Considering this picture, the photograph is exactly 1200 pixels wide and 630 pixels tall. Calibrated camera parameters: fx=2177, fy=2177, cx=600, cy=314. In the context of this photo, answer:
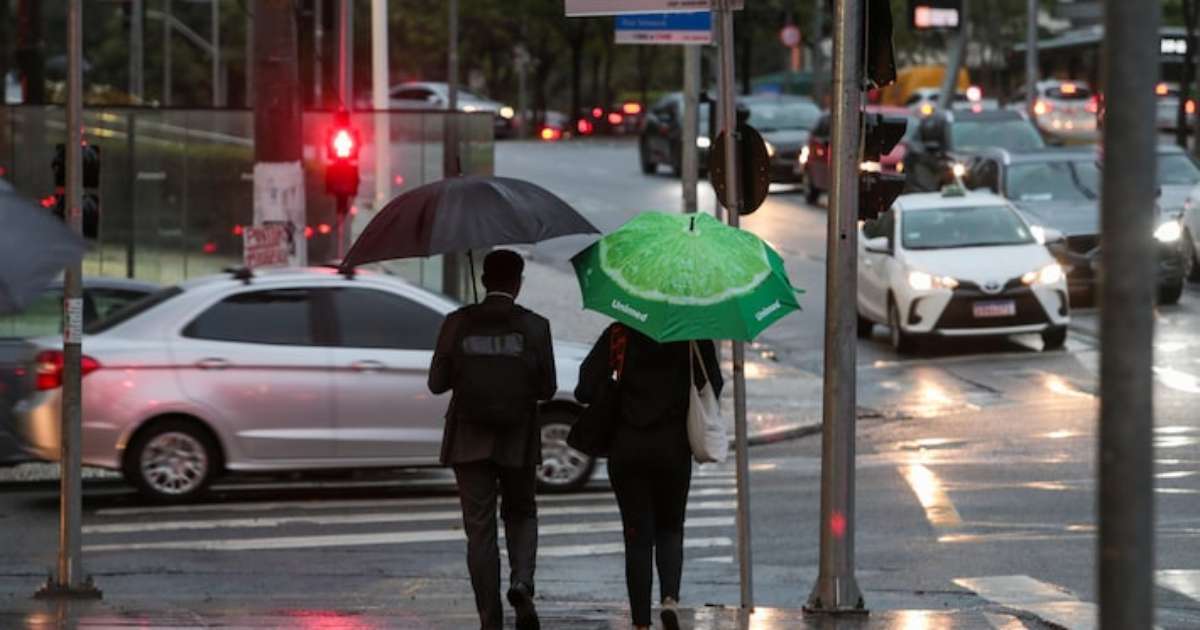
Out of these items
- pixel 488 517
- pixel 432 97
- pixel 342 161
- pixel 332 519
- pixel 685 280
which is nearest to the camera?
pixel 685 280

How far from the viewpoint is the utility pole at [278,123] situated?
18203mm

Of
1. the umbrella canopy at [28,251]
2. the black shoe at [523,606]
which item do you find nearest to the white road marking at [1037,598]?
the black shoe at [523,606]

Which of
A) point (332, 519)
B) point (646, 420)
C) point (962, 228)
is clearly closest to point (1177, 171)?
point (962, 228)

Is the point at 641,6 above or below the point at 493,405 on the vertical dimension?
above

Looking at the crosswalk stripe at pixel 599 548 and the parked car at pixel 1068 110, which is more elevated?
the parked car at pixel 1068 110

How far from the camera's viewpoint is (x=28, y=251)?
18.9 feet

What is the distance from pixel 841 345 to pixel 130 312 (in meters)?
6.80

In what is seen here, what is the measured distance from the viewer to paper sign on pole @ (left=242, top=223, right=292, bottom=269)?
1852 cm

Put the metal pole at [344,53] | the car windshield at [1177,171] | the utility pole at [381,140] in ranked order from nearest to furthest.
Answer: the utility pole at [381,140] < the metal pole at [344,53] < the car windshield at [1177,171]

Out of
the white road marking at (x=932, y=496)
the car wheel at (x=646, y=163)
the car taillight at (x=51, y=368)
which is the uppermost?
the car wheel at (x=646, y=163)

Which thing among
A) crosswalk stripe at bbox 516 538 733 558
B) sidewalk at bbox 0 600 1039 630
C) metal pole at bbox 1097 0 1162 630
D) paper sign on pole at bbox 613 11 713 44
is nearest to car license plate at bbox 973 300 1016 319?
paper sign on pole at bbox 613 11 713 44

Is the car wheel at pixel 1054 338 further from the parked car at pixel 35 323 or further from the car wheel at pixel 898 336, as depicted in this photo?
the parked car at pixel 35 323

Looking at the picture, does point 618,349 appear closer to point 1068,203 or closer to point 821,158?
point 1068,203

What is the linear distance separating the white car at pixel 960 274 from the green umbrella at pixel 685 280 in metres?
13.9
